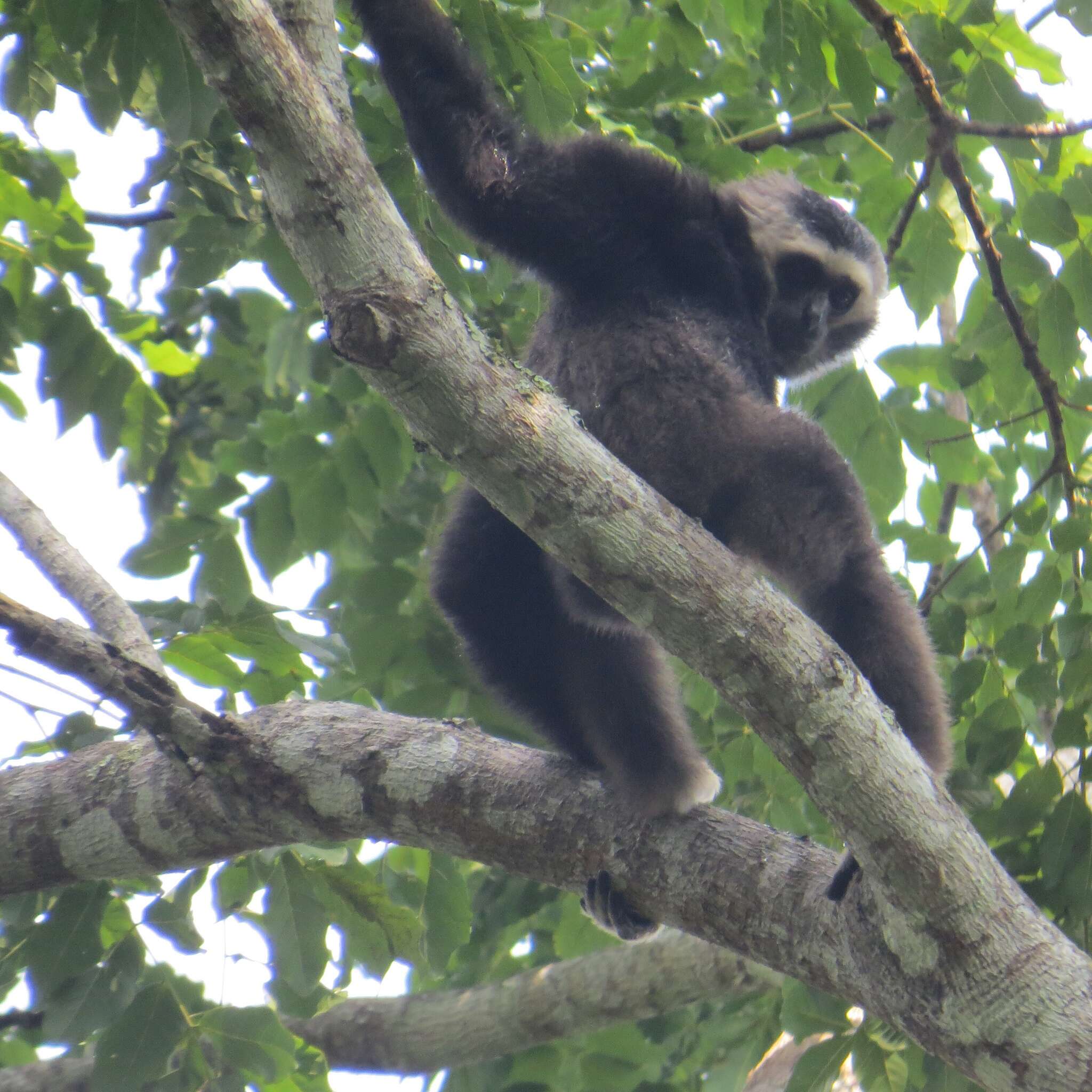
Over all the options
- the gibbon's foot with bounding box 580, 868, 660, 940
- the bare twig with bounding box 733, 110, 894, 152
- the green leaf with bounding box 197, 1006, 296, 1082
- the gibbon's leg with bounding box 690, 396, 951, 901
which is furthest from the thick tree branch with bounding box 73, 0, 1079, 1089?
the bare twig with bounding box 733, 110, 894, 152

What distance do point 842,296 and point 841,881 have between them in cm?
224

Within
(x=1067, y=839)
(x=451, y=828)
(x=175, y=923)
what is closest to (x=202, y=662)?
(x=175, y=923)

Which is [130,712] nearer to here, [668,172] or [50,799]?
[50,799]

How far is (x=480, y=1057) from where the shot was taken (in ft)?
13.4

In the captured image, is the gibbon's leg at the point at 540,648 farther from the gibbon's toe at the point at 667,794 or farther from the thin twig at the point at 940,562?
the thin twig at the point at 940,562

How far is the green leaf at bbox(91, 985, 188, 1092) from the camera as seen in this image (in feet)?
8.89

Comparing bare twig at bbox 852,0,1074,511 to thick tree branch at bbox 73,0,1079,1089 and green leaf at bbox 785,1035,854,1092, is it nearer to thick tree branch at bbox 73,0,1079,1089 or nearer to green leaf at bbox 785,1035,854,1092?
thick tree branch at bbox 73,0,1079,1089

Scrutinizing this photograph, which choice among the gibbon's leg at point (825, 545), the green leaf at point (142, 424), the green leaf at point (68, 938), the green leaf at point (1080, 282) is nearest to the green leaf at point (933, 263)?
the green leaf at point (1080, 282)

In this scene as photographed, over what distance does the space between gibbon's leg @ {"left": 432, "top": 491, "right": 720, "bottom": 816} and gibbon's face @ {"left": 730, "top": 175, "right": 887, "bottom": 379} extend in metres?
0.94

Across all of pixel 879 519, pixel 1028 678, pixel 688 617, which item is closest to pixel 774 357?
pixel 879 519

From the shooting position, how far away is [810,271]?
11.9ft

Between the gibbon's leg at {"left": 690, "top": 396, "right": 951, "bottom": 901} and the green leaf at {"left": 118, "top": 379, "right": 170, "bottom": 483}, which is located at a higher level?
the green leaf at {"left": 118, "top": 379, "right": 170, "bottom": 483}

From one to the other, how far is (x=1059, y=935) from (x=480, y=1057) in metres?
2.66

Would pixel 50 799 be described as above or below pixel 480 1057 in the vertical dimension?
above
